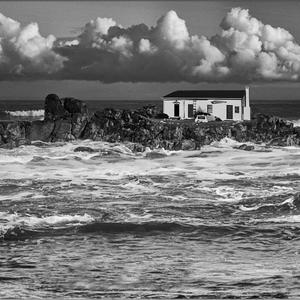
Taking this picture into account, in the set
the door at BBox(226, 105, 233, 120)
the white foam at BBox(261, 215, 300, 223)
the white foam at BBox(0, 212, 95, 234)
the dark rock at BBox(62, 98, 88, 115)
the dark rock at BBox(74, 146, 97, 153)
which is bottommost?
the white foam at BBox(261, 215, 300, 223)

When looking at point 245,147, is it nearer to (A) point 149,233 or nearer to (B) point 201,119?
(B) point 201,119

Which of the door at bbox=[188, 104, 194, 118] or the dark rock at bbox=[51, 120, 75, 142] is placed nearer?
the dark rock at bbox=[51, 120, 75, 142]

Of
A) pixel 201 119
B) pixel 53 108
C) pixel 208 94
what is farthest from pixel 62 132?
Result: pixel 208 94

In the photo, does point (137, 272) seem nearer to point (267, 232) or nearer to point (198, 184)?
point (267, 232)

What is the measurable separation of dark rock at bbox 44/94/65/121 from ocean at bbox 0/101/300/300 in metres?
22.5

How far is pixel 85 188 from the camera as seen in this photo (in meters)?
32.8

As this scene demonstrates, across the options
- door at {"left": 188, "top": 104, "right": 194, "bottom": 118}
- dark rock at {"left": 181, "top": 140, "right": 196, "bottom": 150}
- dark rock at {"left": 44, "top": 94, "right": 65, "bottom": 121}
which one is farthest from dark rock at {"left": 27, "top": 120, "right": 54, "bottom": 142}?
door at {"left": 188, "top": 104, "right": 194, "bottom": 118}

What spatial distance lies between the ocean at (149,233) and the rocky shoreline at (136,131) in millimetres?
16526

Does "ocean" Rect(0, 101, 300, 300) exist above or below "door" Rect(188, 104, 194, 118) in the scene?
below

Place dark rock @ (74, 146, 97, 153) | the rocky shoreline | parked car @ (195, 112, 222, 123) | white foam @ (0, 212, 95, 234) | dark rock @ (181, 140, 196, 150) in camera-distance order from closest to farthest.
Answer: white foam @ (0, 212, 95, 234) → dark rock @ (74, 146, 97, 153) → dark rock @ (181, 140, 196, 150) → the rocky shoreline → parked car @ (195, 112, 222, 123)

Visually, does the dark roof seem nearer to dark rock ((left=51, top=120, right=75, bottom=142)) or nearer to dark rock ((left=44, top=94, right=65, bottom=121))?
dark rock ((left=44, top=94, right=65, bottom=121))

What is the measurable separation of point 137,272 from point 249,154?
37.5 m

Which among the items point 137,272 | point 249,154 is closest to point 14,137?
point 249,154

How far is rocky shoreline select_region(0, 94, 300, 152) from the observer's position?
5956cm
